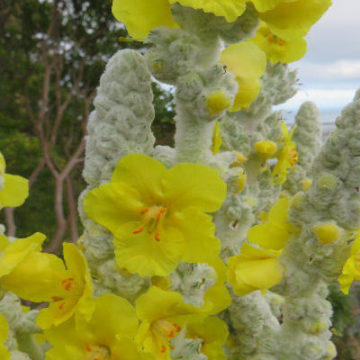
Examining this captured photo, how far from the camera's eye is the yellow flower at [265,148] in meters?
0.84

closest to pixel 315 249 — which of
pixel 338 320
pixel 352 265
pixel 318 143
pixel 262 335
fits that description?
pixel 352 265

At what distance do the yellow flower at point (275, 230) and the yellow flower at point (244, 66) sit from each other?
0.53 ft

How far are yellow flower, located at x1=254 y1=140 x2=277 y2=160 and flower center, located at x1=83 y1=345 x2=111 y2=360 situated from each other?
449 millimetres

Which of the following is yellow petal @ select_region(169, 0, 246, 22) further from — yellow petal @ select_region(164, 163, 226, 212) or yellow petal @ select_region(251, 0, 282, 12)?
yellow petal @ select_region(164, 163, 226, 212)

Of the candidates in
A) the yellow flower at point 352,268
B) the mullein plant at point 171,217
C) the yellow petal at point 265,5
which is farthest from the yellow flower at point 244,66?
the yellow flower at point 352,268

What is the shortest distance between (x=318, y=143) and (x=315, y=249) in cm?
50

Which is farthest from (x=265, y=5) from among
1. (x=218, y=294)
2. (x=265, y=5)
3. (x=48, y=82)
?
(x=48, y=82)

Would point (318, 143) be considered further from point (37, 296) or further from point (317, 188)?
point (37, 296)

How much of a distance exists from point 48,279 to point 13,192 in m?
0.13

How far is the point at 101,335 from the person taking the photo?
56 centimetres

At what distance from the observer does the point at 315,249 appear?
1.93ft

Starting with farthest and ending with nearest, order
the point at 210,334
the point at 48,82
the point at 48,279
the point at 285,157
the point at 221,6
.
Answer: the point at 48,82 < the point at 285,157 < the point at 210,334 < the point at 48,279 < the point at 221,6

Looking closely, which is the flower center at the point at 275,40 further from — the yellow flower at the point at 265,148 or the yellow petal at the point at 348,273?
the yellow petal at the point at 348,273

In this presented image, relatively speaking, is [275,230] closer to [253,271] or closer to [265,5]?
[253,271]
